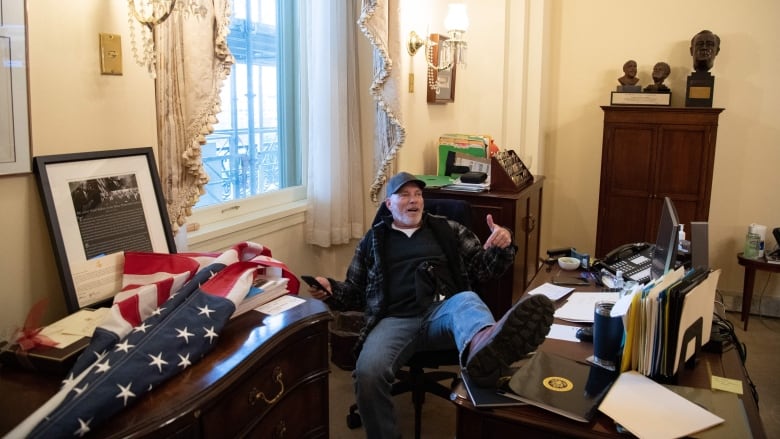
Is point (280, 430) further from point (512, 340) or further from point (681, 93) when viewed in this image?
point (681, 93)

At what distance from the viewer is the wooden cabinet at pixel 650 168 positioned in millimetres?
3932

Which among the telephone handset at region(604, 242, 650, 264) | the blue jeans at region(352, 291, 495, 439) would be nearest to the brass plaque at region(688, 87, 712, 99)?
the telephone handset at region(604, 242, 650, 264)

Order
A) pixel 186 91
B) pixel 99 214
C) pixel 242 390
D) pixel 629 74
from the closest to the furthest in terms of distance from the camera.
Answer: pixel 242 390, pixel 99 214, pixel 186 91, pixel 629 74

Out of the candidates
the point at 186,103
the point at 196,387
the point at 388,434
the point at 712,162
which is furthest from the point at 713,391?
the point at 712,162

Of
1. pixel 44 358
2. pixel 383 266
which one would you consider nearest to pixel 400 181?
pixel 383 266

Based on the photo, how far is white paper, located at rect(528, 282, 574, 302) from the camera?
223 centimetres

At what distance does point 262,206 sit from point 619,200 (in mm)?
2501

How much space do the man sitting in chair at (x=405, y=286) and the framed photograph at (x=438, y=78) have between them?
4.31 ft

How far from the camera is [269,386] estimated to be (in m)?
1.61

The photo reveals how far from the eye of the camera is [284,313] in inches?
68.5

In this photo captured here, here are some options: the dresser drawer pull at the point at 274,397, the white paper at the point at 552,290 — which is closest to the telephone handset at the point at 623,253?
the white paper at the point at 552,290

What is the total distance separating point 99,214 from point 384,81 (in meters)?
1.73

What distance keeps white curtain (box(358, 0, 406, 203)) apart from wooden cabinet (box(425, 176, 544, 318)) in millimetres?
293

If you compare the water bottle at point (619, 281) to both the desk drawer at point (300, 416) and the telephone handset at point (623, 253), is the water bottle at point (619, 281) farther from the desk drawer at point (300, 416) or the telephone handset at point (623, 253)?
the desk drawer at point (300, 416)
